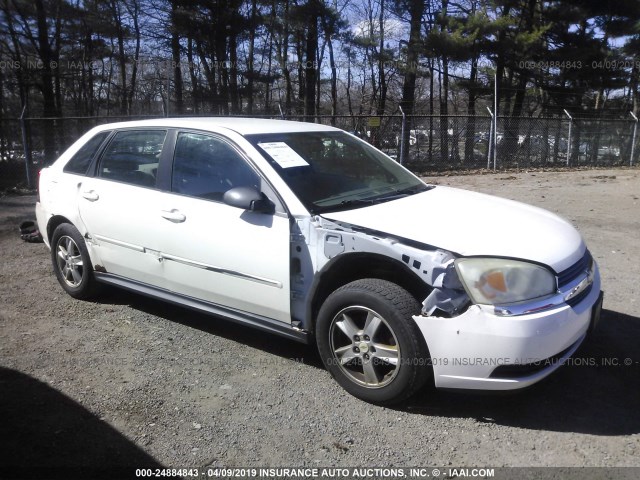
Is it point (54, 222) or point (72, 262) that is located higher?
point (54, 222)

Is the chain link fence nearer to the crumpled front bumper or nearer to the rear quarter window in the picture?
the rear quarter window

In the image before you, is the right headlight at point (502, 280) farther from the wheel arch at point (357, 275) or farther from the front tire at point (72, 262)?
the front tire at point (72, 262)

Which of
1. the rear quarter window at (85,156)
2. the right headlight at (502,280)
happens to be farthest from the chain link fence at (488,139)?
the right headlight at (502,280)

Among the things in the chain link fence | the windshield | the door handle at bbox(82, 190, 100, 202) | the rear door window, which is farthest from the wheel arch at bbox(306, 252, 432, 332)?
the chain link fence

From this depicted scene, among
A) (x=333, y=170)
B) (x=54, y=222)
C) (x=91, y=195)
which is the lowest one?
(x=54, y=222)

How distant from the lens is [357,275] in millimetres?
3369

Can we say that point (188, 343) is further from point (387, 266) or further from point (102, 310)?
point (387, 266)

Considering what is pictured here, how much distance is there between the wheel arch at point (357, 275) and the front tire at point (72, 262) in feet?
7.88

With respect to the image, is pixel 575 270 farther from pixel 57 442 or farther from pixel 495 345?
pixel 57 442

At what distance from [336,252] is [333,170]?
3.19 feet

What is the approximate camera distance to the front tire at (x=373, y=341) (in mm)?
2975

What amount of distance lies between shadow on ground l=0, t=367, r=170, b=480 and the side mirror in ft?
4.92

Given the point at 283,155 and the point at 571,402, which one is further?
the point at 283,155

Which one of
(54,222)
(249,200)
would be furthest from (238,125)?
(54,222)
